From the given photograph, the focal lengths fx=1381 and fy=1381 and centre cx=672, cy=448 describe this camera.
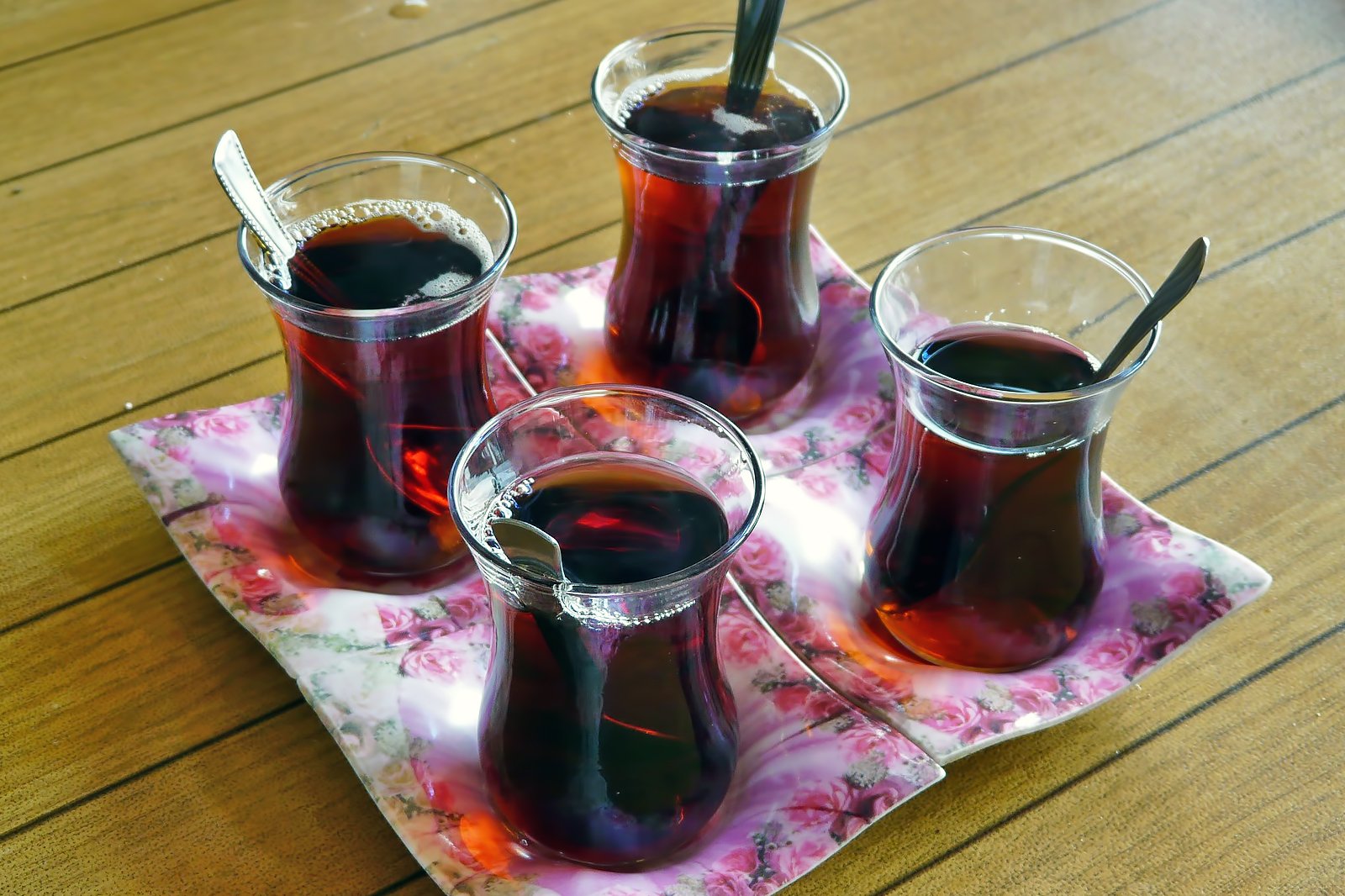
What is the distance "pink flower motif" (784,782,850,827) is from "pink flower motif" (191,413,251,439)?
37 cm

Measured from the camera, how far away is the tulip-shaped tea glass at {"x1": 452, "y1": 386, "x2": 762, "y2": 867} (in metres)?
0.53

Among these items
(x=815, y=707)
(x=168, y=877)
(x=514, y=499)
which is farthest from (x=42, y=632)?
(x=815, y=707)

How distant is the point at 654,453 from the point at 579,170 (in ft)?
1.44

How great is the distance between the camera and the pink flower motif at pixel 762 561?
27.1 inches

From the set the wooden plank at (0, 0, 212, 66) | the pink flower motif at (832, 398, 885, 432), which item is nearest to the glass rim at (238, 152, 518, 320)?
the pink flower motif at (832, 398, 885, 432)

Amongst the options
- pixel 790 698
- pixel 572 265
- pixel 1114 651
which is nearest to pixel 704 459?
pixel 790 698

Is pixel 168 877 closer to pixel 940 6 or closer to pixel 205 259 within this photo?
pixel 205 259

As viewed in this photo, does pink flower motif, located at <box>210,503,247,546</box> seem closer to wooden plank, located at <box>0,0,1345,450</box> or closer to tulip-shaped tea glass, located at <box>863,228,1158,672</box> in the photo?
wooden plank, located at <box>0,0,1345,450</box>

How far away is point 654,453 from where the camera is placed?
1.96 ft

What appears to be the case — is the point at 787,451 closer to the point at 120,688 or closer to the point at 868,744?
the point at 868,744

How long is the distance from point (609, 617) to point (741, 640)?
0.49ft

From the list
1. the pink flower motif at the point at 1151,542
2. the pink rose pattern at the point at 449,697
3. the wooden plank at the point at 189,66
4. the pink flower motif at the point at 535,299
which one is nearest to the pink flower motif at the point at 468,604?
the pink rose pattern at the point at 449,697

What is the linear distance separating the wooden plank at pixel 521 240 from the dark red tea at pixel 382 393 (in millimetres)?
192

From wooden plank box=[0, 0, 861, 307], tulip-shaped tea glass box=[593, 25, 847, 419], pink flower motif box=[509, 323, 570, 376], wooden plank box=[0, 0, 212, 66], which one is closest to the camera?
tulip-shaped tea glass box=[593, 25, 847, 419]
